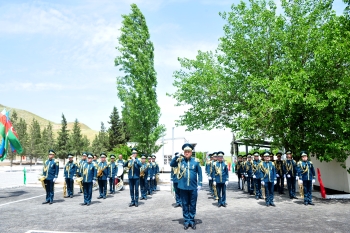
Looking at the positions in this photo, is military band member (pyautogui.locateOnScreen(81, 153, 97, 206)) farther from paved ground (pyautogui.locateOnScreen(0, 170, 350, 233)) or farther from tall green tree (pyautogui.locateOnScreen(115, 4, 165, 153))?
tall green tree (pyautogui.locateOnScreen(115, 4, 165, 153))

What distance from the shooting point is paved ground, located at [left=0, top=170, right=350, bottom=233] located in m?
8.07

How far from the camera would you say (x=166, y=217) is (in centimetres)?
962

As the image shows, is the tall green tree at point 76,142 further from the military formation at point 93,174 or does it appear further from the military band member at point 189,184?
the military band member at point 189,184

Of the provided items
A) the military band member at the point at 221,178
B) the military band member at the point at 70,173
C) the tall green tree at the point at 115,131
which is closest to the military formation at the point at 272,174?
the military band member at the point at 221,178

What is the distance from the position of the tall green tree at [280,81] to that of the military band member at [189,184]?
574 cm

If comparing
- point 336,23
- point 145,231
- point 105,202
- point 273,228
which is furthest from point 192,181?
point 336,23

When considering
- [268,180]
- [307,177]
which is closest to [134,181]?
[268,180]

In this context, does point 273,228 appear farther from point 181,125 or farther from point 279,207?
point 181,125

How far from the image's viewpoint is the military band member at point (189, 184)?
830 cm

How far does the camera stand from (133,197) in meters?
11.9

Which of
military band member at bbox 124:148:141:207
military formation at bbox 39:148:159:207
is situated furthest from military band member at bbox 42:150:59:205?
military band member at bbox 124:148:141:207

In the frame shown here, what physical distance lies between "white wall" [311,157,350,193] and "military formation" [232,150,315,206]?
78.1 inches

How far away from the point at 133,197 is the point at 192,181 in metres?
4.28

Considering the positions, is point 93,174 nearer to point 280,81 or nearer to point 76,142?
point 280,81
